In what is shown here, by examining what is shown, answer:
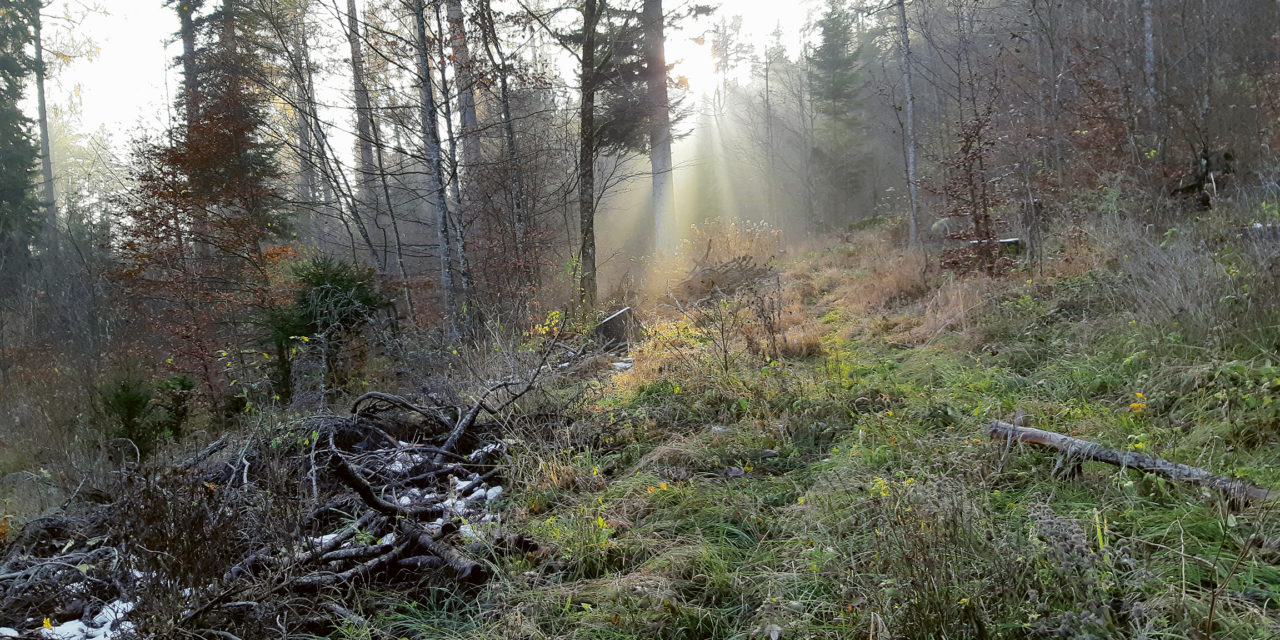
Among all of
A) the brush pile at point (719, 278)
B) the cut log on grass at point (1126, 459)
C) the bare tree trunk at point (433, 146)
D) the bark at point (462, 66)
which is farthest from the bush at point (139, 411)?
the cut log on grass at point (1126, 459)

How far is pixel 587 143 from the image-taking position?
11.0 meters

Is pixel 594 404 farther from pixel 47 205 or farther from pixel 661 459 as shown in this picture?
pixel 47 205

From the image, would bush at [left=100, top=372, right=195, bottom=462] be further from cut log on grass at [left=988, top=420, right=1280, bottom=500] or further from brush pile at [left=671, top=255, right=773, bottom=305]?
cut log on grass at [left=988, top=420, right=1280, bottom=500]

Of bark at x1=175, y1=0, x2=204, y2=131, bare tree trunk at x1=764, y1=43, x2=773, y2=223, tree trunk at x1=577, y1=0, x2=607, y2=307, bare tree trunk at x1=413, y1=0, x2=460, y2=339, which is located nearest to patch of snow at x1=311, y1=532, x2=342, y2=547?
bare tree trunk at x1=413, y1=0, x2=460, y2=339

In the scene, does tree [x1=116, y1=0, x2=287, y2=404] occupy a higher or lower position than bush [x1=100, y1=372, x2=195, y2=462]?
higher

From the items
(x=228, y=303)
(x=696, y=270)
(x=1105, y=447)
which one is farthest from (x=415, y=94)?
(x=1105, y=447)

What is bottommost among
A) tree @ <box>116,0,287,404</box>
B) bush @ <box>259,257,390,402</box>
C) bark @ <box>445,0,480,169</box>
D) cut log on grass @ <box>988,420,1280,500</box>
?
cut log on grass @ <box>988,420,1280,500</box>

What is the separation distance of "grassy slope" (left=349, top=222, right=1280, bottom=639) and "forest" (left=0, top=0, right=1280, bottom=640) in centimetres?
2

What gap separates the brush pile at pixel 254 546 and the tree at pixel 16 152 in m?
17.6

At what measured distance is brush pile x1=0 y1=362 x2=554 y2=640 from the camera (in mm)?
2275

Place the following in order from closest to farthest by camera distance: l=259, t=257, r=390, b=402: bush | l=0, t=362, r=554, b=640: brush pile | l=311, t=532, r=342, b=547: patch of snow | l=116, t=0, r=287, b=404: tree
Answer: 1. l=0, t=362, r=554, b=640: brush pile
2. l=311, t=532, r=342, b=547: patch of snow
3. l=259, t=257, r=390, b=402: bush
4. l=116, t=0, r=287, b=404: tree

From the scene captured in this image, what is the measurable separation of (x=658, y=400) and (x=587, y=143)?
23.3 ft

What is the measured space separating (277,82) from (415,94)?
3.24m

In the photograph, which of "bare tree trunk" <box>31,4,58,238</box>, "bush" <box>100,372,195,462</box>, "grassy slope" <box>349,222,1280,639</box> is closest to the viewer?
"grassy slope" <box>349,222,1280,639</box>
